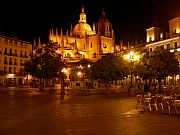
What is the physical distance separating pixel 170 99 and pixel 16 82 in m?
75.2

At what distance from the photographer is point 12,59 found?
270ft

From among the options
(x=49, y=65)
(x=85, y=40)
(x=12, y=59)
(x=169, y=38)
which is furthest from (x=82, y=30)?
(x=49, y=65)

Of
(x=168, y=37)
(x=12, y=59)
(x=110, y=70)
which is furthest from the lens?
(x=12, y=59)

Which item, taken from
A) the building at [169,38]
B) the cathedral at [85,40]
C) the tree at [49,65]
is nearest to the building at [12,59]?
the cathedral at [85,40]

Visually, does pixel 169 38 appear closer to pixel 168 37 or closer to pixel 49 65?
pixel 168 37

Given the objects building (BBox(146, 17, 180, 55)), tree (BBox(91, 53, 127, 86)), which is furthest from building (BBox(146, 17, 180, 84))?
tree (BBox(91, 53, 127, 86))

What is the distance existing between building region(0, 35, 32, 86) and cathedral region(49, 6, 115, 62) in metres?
22.9

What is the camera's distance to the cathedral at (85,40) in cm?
11262

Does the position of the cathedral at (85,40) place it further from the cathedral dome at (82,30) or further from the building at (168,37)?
the building at (168,37)

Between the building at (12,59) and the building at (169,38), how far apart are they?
126 feet

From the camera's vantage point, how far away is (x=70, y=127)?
11.5 meters

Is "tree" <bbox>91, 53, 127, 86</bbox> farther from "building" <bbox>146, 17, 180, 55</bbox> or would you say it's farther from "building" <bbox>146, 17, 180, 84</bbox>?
"building" <bbox>146, 17, 180, 55</bbox>

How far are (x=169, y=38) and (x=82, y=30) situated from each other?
64.1 metres

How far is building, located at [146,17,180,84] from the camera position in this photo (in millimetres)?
65000
